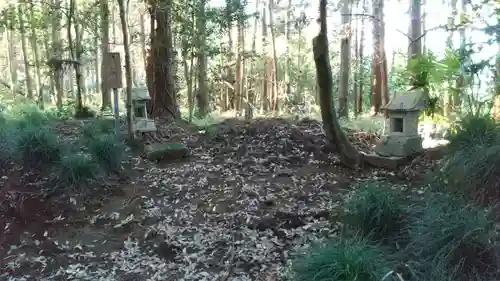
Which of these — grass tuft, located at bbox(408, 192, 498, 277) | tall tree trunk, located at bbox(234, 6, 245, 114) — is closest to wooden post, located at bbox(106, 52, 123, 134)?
grass tuft, located at bbox(408, 192, 498, 277)

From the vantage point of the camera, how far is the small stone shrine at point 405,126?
5613mm

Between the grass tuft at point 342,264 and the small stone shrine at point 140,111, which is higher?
the small stone shrine at point 140,111

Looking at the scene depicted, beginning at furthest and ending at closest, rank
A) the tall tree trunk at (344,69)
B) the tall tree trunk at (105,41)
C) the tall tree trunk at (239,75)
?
the tall tree trunk at (239,75), the tall tree trunk at (344,69), the tall tree trunk at (105,41)

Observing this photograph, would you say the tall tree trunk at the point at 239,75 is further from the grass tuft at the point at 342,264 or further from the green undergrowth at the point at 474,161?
the grass tuft at the point at 342,264

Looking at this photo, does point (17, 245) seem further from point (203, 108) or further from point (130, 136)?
point (203, 108)

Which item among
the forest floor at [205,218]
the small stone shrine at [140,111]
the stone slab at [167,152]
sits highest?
the small stone shrine at [140,111]

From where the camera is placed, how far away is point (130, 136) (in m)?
6.45

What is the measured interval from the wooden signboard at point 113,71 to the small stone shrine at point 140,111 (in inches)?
19.9

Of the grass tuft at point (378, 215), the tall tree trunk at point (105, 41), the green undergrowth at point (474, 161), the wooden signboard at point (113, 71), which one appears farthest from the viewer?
the tall tree trunk at point (105, 41)

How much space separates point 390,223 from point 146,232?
2.40 metres

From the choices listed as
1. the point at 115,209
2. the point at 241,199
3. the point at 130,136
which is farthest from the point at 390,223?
the point at 130,136

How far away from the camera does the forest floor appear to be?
3871 millimetres

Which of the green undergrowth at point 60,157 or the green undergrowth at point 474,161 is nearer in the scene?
the green undergrowth at point 474,161

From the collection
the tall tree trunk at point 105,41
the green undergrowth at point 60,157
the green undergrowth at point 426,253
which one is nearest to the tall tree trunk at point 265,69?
the tall tree trunk at point 105,41
